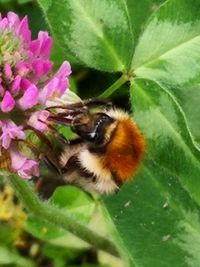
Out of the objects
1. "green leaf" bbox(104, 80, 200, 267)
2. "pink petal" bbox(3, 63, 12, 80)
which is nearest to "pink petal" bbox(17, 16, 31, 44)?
"pink petal" bbox(3, 63, 12, 80)

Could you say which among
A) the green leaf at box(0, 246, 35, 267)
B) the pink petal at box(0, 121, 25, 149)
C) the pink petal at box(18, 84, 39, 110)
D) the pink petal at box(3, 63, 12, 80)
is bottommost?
the green leaf at box(0, 246, 35, 267)

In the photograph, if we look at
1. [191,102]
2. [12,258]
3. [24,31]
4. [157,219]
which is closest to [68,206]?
[12,258]

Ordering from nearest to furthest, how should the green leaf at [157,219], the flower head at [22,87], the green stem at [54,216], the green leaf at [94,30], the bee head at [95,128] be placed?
the bee head at [95,128] → the flower head at [22,87] → the green leaf at [94,30] → the green stem at [54,216] → the green leaf at [157,219]

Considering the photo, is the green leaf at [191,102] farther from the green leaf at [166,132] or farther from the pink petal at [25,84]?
the pink petal at [25,84]

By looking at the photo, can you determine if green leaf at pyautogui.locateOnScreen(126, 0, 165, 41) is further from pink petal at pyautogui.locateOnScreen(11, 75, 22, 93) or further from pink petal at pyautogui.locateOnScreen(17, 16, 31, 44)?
pink petal at pyautogui.locateOnScreen(11, 75, 22, 93)

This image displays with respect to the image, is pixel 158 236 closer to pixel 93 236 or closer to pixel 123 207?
pixel 123 207

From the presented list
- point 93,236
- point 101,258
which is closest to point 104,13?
point 93,236

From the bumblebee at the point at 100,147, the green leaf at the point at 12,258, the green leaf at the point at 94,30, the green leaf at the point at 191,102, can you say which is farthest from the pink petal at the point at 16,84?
the green leaf at the point at 12,258
